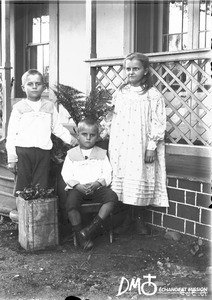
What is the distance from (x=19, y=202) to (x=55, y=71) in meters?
4.82

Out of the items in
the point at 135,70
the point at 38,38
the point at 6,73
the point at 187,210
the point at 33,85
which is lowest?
the point at 187,210

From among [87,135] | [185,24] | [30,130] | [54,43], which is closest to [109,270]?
[87,135]

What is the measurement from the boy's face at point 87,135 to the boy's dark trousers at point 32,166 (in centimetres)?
41

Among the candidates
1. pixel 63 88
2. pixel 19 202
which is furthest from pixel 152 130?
pixel 19 202

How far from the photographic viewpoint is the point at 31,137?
4887mm

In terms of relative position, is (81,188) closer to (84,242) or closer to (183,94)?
(84,242)

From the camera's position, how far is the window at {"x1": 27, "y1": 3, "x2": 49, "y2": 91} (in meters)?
9.63

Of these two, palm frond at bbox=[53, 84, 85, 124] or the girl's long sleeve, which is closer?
the girl's long sleeve

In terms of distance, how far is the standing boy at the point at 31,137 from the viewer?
4.89m

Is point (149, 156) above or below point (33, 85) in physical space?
below

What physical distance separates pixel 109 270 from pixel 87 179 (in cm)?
105

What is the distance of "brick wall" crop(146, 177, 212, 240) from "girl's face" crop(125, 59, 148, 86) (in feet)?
3.60

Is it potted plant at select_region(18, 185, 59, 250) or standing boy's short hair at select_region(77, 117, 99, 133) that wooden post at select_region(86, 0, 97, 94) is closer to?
standing boy's short hair at select_region(77, 117, 99, 133)

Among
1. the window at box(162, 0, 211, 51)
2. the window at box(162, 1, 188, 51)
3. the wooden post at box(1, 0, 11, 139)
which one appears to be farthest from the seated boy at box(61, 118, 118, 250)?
Answer: the window at box(162, 1, 188, 51)
